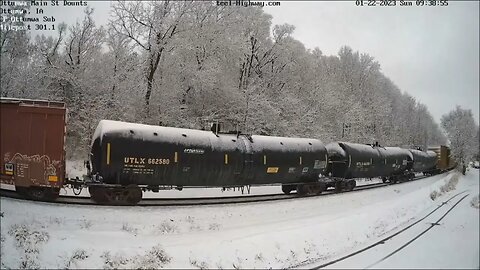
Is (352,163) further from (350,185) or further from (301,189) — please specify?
(301,189)

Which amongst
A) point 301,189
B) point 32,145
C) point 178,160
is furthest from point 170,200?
point 301,189

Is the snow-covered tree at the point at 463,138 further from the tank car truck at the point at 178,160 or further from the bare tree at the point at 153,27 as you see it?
the bare tree at the point at 153,27

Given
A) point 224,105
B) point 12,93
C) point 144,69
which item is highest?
point 144,69

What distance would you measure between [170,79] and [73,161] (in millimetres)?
10216

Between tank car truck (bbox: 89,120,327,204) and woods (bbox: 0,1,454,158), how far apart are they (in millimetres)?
3018

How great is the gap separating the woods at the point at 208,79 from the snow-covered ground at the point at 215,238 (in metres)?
5.02

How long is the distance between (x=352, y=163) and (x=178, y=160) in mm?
14098

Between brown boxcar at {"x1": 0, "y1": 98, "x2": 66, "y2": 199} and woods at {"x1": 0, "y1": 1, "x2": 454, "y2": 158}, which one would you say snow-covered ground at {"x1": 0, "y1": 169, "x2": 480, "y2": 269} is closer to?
brown boxcar at {"x1": 0, "y1": 98, "x2": 66, "y2": 199}

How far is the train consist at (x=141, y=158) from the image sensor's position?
34.0 ft

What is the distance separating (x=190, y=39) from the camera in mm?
22422

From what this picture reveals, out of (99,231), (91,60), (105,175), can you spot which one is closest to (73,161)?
(105,175)

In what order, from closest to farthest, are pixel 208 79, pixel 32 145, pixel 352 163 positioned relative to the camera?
pixel 32 145 < pixel 352 163 < pixel 208 79

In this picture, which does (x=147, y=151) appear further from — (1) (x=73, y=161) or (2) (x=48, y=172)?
(1) (x=73, y=161)

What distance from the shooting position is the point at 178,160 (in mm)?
13234
